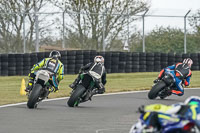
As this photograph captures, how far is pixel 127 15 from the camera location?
98.0ft

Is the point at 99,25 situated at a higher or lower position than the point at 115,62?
higher

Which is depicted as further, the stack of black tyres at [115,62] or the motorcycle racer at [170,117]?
the stack of black tyres at [115,62]

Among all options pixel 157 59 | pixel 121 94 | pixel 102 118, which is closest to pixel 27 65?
pixel 157 59

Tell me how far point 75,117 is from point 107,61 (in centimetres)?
1407


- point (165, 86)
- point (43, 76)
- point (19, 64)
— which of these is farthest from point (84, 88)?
point (19, 64)

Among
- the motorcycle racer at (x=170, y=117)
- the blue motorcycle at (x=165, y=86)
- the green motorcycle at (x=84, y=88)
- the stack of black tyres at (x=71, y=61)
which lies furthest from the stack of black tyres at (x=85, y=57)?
the motorcycle racer at (x=170, y=117)

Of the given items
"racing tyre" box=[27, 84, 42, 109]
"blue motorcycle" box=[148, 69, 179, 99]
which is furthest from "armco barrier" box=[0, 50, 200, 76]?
"racing tyre" box=[27, 84, 42, 109]

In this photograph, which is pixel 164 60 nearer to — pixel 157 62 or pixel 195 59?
pixel 157 62

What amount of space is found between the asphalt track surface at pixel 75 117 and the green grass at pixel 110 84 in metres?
1.88

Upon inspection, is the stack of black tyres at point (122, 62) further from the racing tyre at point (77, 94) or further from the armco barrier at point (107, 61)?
the racing tyre at point (77, 94)

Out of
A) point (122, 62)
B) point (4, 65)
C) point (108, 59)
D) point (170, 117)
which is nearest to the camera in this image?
point (170, 117)

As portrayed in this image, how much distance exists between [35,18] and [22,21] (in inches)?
25.0

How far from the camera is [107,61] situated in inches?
1032

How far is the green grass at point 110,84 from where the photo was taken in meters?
18.1
